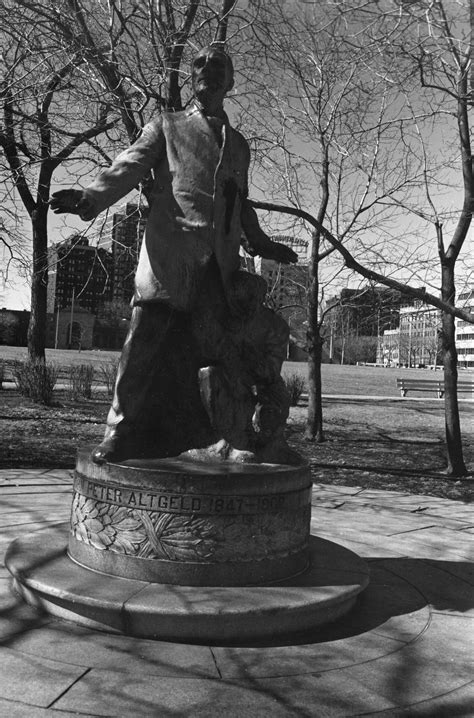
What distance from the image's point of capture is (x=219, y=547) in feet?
12.4

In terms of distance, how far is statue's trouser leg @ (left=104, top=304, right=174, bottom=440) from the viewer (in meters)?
4.32

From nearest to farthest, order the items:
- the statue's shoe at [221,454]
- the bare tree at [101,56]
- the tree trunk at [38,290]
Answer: the statue's shoe at [221,454]
the bare tree at [101,56]
the tree trunk at [38,290]

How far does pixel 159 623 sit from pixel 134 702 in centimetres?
64

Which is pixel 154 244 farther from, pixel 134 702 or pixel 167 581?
pixel 134 702

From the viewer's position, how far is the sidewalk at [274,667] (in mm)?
2729

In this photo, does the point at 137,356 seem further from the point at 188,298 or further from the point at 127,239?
the point at 127,239

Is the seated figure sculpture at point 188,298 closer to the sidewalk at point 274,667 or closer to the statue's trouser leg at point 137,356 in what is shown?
the statue's trouser leg at point 137,356

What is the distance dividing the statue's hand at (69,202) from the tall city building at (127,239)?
714 centimetres

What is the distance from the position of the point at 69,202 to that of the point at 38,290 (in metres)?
16.4

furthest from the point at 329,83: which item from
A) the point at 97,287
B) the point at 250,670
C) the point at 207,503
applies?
the point at 250,670

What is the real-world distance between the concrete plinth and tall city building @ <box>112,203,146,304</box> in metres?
7.80

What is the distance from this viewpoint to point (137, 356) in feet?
14.2

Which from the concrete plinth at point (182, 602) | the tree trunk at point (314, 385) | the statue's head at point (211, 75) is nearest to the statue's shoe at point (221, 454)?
the concrete plinth at point (182, 602)

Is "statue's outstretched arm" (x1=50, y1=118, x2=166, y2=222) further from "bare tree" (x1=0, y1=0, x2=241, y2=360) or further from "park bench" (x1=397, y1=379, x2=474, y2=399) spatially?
"park bench" (x1=397, y1=379, x2=474, y2=399)
